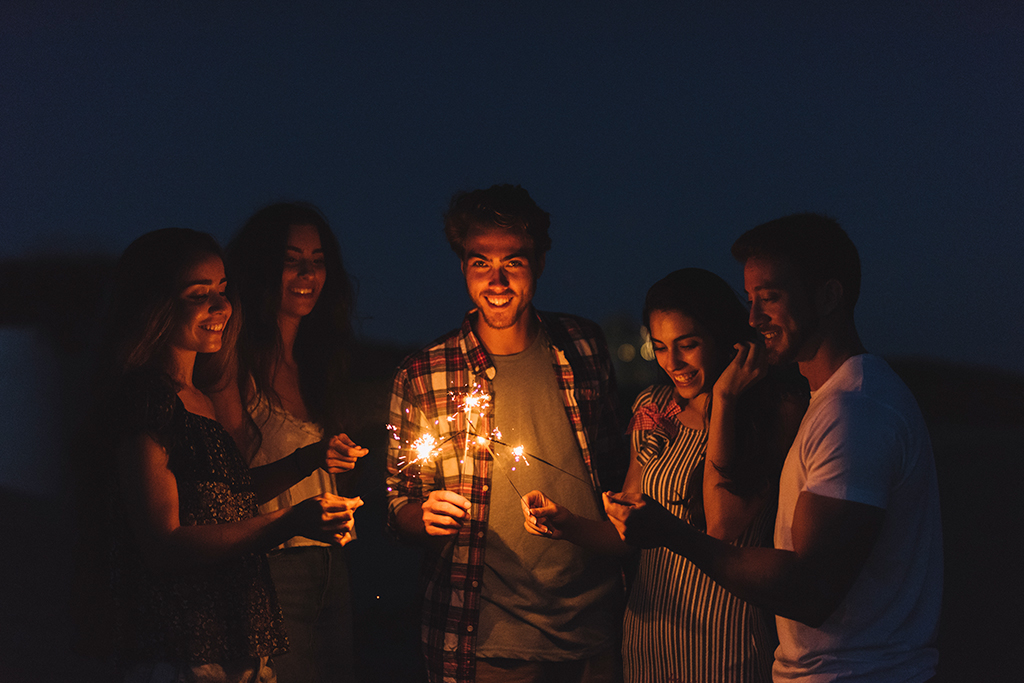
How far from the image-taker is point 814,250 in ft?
7.84

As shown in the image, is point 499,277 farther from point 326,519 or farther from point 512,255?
point 326,519

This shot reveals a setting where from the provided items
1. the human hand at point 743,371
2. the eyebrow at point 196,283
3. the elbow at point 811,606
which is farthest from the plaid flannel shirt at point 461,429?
the elbow at point 811,606

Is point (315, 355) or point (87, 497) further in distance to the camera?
point (315, 355)

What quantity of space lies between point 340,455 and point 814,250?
1986 mm

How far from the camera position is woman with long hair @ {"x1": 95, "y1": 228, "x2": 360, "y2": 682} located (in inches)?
97.0

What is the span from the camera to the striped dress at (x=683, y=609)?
8.57ft

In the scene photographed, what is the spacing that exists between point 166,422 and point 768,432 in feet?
7.28

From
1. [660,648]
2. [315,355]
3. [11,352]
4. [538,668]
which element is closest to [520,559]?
[538,668]

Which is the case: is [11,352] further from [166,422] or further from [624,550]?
[624,550]

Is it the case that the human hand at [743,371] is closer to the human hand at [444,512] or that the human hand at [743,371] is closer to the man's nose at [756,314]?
the man's nose at [756,314]

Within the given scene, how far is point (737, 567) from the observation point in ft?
6.88

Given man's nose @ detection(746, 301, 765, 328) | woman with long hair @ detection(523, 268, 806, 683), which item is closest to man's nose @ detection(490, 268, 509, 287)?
woman with long hair @ detection(523, 268, 806, 683)

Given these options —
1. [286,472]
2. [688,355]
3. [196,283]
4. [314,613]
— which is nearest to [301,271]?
[196,283]

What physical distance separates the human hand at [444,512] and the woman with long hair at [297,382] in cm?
78
